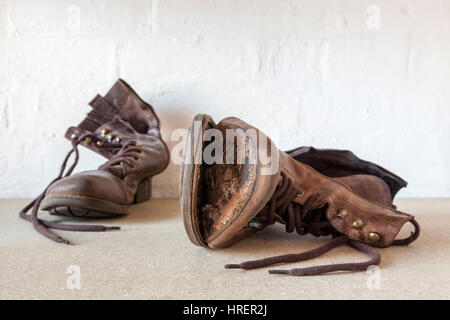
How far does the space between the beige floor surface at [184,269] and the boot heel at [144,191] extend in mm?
384

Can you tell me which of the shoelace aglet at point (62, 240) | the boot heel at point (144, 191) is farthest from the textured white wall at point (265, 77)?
the shoelace aglet at point (62, 240)

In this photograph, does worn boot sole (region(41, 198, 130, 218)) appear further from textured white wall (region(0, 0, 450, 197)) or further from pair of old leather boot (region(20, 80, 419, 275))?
textured white wall (region(0, 0, 450, 197))

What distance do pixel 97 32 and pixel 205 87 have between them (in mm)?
439

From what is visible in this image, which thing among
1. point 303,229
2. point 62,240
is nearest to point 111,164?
point 62,240

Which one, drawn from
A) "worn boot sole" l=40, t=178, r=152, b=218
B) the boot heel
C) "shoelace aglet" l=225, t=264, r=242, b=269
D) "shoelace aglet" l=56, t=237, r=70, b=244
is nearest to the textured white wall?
the boot heel

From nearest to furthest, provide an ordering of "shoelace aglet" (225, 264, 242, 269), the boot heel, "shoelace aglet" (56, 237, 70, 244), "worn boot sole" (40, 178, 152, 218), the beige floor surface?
1. the beige floor surface
2. "shoelace aglet" (225, 264, 242, 269)
3. "shoelace aglet" (56, 237, 70, 244)
4. "worn boot sole" (40, 178, 152, 218)
5. the boot heel

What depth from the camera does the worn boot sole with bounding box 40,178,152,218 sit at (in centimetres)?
103

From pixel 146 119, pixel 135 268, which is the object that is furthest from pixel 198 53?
pixel 135 268

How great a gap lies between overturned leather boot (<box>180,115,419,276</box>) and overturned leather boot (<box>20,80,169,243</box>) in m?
0.35

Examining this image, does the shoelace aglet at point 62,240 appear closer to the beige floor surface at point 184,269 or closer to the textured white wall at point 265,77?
the beige floor surface at point 184,269

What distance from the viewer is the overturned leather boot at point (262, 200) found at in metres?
0.70

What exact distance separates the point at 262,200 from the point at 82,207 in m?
0.53

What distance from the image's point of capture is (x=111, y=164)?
1.25 metres

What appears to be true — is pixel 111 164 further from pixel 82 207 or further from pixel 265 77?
pixel 265 77
